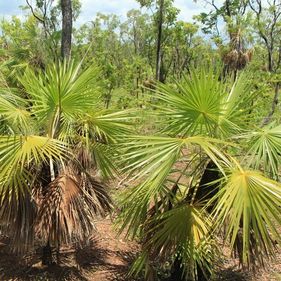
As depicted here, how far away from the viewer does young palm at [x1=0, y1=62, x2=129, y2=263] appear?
4.42 metres

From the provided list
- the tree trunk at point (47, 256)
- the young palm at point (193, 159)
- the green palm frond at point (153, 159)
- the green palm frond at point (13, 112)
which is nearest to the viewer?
the green palm frond at point (153, 159)

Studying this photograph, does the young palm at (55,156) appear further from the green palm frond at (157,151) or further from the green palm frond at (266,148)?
the green palm frond at (266,148)

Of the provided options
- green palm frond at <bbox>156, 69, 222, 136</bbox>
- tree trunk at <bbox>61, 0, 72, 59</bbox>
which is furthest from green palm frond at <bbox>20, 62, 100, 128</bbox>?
tree trunk at <bbox>61, 0, 72, 59</bbox>

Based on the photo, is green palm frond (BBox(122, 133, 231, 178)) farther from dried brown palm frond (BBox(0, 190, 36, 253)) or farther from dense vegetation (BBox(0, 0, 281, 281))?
dried brown palm frond (BBox(0, 190, 36, 253))

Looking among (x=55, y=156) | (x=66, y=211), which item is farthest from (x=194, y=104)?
(x=66, y=211)

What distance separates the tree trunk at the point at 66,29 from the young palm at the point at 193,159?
5.02m

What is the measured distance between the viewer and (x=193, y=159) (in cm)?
448

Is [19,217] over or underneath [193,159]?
underneath

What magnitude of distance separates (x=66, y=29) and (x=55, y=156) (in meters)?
5.58

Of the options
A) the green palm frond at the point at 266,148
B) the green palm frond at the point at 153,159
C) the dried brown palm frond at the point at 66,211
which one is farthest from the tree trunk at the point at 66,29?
the green palm frond at the point at 266,148

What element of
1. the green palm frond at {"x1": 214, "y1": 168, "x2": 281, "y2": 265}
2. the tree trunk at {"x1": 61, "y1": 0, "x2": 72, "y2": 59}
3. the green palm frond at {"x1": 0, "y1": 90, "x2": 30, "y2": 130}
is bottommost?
the green palm frond at {"x1": 214, "y1": 168, "x2": 281, "y2": 265}

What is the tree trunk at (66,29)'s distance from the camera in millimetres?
9047

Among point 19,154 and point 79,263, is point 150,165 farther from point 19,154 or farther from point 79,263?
point 79,263

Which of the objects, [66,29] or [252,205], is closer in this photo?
[252,205]
